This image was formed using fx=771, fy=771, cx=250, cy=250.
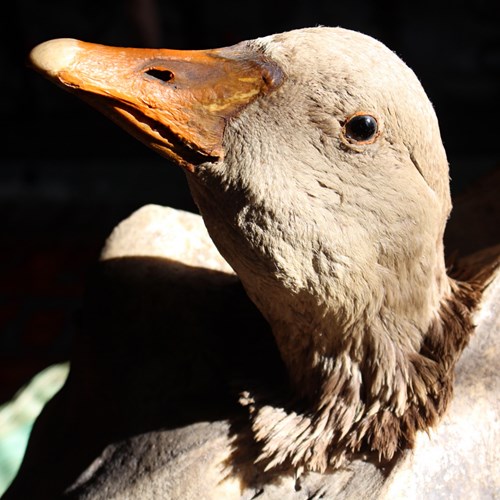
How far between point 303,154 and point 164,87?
11 cm

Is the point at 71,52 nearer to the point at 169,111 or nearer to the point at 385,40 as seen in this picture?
the point at 169,111

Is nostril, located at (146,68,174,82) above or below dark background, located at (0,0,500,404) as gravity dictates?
above

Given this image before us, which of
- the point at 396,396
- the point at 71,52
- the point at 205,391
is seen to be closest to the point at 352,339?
the point at 396,396

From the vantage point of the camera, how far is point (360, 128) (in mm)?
515

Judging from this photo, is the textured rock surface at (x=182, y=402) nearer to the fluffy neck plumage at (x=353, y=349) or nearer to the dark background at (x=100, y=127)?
the fluffy neck plumage at (x=353, y=349)

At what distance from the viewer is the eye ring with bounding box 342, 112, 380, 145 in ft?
1.68

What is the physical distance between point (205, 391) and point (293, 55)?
31cm

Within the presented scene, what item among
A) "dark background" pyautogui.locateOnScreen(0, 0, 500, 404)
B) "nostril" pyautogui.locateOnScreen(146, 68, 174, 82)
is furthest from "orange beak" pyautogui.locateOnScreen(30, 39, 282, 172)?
"dark background" pyautogui.locateOnScreen(0, 0, 500, 404)

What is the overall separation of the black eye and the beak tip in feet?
0.62

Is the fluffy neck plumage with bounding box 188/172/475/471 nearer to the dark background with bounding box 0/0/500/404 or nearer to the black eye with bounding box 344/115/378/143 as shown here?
the black eye with bounding box 344/115/378/143

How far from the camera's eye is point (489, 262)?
0.71 metres

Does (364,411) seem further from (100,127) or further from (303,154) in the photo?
(100,127)

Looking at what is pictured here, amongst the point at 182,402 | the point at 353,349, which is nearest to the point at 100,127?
the point at 182,402

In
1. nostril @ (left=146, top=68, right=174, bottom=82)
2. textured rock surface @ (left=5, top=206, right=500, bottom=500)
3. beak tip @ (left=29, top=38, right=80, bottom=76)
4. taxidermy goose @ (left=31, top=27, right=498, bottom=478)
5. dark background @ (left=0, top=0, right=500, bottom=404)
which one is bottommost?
dark background @ (left=0, top=0, right=500, bottom=404)
